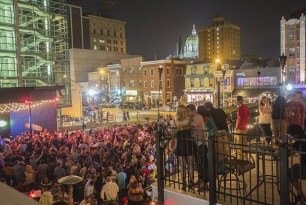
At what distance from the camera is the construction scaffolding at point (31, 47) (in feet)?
101

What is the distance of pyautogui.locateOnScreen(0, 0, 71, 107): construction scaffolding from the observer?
101 ft

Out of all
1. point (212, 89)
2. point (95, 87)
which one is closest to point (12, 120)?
point (212, 89)

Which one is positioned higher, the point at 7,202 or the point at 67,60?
the point at 67,60

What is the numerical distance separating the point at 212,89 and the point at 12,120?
131ft

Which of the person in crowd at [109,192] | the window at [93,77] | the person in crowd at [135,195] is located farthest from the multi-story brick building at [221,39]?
the person in crowd at [109,192]

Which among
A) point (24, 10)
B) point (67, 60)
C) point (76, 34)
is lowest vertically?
point (67, 60)

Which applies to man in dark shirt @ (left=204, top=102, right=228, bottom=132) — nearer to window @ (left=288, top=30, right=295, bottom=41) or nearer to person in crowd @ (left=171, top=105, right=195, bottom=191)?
person in crowd @ (left=171, top=105, right=195, bottom=191)

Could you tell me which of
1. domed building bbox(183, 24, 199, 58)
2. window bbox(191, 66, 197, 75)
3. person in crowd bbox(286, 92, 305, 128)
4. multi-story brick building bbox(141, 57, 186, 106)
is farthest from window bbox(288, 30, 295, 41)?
domed building bbox(183, 24, 199, 58)

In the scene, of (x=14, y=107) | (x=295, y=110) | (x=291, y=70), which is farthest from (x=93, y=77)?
(x=295, y=110)

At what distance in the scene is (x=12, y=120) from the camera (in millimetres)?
25656

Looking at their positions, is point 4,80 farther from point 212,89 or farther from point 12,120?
point 212,89

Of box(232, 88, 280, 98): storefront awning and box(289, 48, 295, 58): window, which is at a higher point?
box(289, 48, 295, 58): window

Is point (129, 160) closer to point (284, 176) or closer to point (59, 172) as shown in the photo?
point (59, 172)

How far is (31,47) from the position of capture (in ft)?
113
